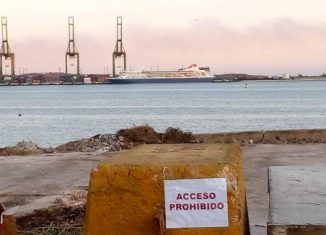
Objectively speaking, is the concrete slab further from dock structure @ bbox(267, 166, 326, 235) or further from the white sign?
the white sign

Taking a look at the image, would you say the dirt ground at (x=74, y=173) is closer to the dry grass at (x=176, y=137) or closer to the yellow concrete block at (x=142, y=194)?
the dry grass at (x=176, y=137)

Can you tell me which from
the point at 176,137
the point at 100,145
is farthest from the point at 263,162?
the point at 100,145

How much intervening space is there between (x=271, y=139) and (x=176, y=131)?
2397 mm

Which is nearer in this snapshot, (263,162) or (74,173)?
(74,173)

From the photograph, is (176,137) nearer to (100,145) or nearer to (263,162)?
(100,145)

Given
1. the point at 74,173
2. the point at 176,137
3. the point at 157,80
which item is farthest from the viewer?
the point at 157,80

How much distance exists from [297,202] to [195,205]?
507 millimetres

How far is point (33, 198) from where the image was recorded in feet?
29.1

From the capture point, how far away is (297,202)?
3740 mm

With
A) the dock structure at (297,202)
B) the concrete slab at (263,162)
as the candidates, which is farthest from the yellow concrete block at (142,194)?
the concrete slab at (263,162)

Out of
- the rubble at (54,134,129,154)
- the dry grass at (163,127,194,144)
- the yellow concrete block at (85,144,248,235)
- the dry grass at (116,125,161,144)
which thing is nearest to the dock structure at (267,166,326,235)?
the yellow concrete block at (85,144,248,235)

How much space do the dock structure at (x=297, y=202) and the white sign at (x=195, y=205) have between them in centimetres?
26

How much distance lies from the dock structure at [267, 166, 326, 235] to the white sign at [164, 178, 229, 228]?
0.86 feet

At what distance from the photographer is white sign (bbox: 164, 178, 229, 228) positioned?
3.83 m
